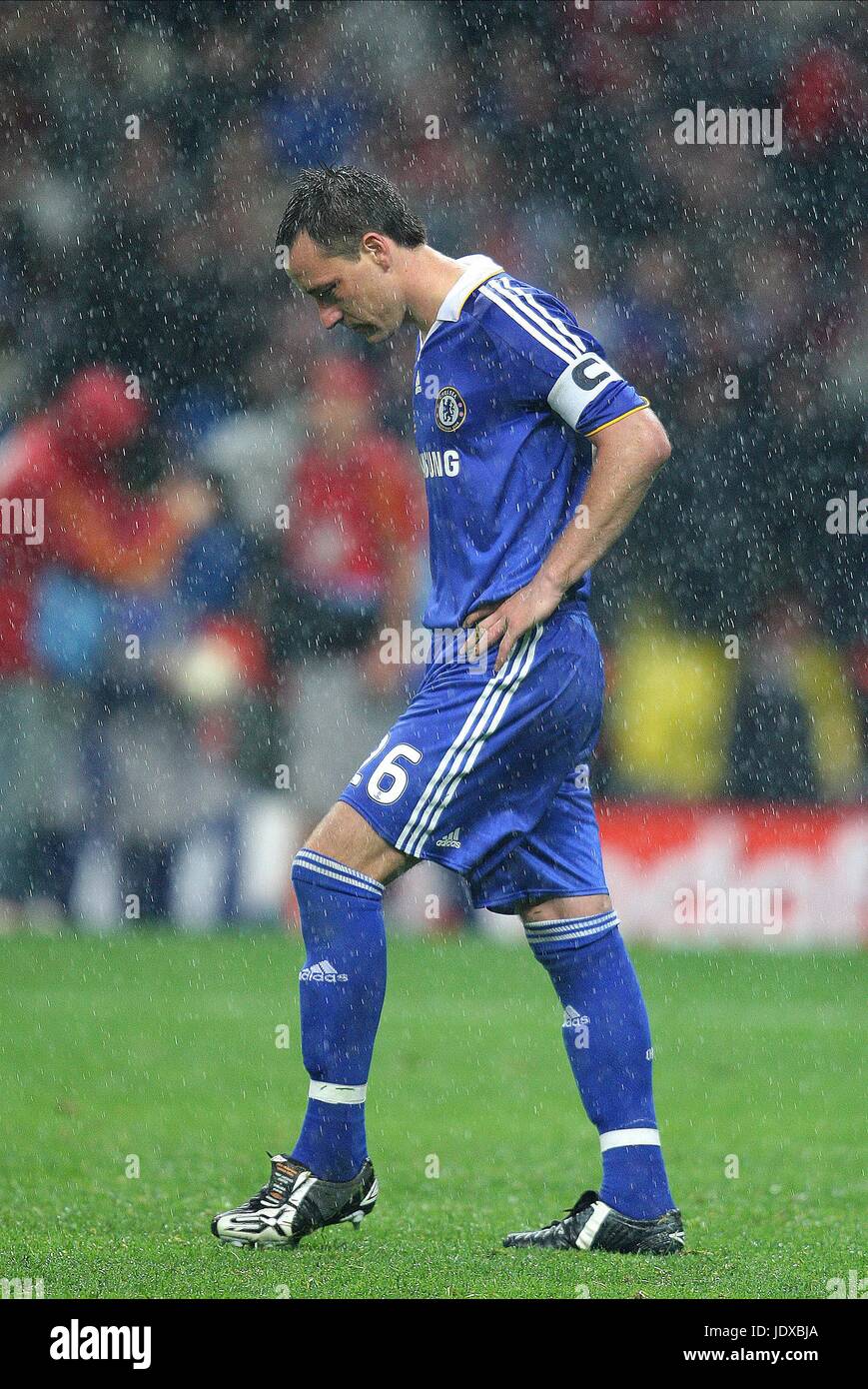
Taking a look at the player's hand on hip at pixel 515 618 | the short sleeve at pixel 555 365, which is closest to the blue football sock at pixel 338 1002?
the player's hand on hip at pixel 515 618

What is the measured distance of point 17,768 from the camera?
8633 mm

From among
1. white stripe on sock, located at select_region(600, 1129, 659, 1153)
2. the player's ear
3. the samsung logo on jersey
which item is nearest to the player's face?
the player's ear

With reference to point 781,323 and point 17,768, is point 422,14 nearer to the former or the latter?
point 781,323

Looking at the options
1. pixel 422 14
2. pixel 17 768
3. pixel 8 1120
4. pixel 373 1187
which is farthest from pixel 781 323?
pixel 373 1187

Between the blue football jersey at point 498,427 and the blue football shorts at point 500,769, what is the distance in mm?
130

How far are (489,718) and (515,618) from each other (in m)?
0.19

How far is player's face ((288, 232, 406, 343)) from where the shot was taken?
377cm

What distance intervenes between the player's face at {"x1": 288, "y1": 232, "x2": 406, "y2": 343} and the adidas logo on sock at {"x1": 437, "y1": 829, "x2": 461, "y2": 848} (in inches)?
37.7

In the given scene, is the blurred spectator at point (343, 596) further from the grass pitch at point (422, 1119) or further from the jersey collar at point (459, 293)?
the jersey collar at point (459, 293)

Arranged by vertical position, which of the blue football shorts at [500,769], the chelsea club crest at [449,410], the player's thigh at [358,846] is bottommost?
the player's thigh at [358,846]

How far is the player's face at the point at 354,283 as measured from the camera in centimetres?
377

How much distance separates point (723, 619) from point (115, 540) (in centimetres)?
310

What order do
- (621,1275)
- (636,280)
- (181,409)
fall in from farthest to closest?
(636,280) < (181,409) < (621,1275)

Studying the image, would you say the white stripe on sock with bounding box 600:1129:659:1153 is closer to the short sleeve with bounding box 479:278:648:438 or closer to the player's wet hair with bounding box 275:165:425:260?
the short sleeve with bounding box 479:278:648:438
